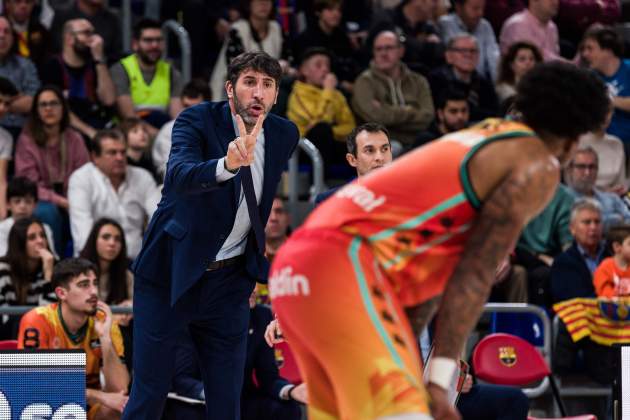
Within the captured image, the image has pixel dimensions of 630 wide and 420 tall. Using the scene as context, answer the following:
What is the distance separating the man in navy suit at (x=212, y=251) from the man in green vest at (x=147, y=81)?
531cm

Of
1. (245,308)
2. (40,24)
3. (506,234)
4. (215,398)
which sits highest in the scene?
(40,24)

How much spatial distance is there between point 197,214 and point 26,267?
358 centimetres

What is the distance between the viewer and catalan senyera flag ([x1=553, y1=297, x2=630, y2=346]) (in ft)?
28.7

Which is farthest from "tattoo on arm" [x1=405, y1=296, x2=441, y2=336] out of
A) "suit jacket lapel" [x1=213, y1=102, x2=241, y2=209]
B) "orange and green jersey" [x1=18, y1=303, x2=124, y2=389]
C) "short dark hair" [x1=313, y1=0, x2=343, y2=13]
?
"short dark hair" [x1=313, y1=0, x2=343, y2=13]

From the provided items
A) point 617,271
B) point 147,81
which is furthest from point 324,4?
point 617,271

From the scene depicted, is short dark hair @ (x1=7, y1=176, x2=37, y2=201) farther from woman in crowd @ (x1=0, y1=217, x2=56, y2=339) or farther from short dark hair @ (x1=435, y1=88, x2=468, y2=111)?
short dark hair @ (x1=435, y1=88, x2=468, y2=111)

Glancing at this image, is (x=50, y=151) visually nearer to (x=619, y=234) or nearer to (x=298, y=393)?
(x=298, y=393)

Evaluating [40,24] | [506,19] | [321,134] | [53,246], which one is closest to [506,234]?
[53,246]

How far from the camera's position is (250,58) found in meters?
5.71

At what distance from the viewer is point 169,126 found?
10.3 meters

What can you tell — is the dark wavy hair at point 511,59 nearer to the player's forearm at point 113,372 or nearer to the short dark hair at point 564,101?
the player's forearm at point 113,372

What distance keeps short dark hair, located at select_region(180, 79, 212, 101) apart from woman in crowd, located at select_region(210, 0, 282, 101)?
67 centimetres

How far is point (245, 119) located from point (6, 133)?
197 inches

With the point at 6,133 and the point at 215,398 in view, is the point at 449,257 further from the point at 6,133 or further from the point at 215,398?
the point at 6,133
